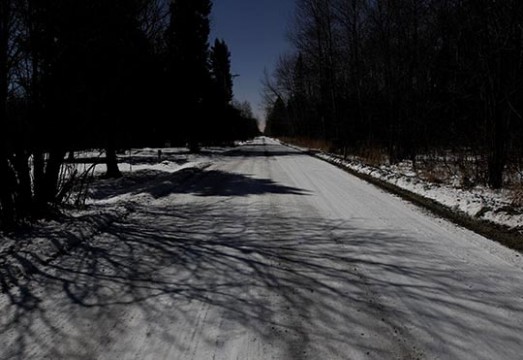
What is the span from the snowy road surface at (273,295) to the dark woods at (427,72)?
21.7ft

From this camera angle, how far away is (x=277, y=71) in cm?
6662

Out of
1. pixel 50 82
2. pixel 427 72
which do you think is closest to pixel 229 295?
pixel 50 82

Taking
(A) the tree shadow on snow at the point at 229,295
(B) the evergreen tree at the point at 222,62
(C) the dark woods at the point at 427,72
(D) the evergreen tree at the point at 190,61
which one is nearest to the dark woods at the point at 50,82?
(A) the tree shadow on snow at the point at 229,295

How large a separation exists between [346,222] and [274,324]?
4.70 m

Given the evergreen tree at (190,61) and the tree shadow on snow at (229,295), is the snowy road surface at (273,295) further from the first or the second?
the evergreen tree at (190,61)

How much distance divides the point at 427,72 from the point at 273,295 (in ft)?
72.3

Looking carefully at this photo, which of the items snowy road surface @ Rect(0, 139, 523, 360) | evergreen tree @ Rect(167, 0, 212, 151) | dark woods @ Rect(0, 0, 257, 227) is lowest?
snowy road surface @ Rect(0, 139, 523, 360)

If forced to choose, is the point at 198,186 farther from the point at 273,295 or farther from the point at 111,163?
the point at 273,295

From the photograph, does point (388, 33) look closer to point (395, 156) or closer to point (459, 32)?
point (395, 156)

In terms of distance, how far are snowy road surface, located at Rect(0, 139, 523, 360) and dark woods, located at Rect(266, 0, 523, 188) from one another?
260 inches

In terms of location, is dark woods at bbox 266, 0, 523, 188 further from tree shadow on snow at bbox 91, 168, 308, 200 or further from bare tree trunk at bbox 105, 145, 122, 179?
bare tree trunk at bbox 105, 145, 122, 179

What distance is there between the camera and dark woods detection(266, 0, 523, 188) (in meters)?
12.6

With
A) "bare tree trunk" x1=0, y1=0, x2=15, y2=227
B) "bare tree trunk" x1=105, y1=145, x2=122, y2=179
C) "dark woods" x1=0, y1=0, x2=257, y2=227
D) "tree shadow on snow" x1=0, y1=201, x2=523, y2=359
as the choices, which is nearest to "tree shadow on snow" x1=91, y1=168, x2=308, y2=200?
"bare tree trunk" x1=105, y1=145, x2=122, y2=179

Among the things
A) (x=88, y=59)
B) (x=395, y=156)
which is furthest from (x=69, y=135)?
(x=395, y=156)
